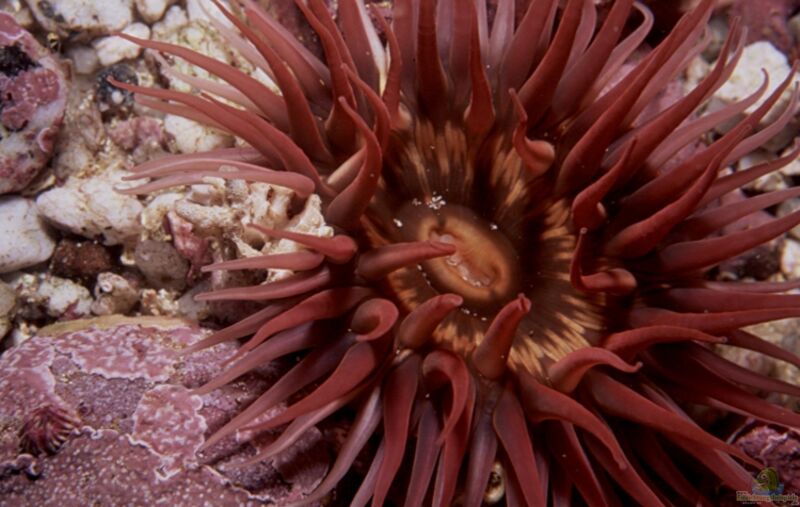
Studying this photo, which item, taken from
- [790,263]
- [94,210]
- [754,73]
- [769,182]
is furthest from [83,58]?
[790,263]

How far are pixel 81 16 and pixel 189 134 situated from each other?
99 centimetres

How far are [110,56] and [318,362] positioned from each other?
8.50 feet

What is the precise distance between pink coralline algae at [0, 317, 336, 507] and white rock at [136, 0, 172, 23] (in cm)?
221

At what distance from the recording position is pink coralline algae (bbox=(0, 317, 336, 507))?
2.66 metres

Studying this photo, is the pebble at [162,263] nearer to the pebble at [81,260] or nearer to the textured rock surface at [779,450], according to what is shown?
the pebble at [81,260]

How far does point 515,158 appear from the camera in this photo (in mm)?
3457

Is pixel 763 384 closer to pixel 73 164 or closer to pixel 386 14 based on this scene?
pixel 386 14

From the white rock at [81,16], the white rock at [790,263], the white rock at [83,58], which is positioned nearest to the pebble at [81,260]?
the white rock at [83,58]

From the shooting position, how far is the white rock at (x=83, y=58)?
4180 millimetres

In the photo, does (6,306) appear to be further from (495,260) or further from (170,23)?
(495,260)

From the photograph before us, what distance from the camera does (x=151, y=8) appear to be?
13.8 ft

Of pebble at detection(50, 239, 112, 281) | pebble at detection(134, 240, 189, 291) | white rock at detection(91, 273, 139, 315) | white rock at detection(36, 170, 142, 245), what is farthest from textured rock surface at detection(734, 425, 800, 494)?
pebble at detection(50, 239, 112, 281)

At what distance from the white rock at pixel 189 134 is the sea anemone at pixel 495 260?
0.65m

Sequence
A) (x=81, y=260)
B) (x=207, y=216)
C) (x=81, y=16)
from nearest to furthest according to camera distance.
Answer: (x=207, y=216), (x=81, y=260), (x=81, y=16)
